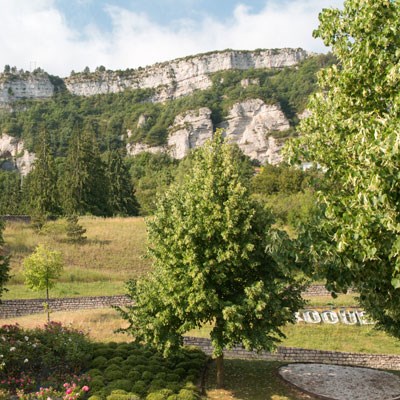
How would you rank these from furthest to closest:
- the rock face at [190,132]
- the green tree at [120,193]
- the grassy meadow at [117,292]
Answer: the rock face at [190,132] < the green tree at [120,193] < the grassy meadow at [117,292]

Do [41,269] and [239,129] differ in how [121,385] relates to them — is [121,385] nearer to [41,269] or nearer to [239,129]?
[41,269]

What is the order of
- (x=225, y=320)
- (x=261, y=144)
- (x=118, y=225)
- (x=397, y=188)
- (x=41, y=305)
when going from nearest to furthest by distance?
(x=397, y=188) → (x=225, y=320) → (x=41, y=305) → (x=118, y=225) → (x=261, y=144)

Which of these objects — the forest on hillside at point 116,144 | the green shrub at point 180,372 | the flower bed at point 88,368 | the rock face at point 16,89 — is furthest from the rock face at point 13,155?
the green shrub at point 180,372

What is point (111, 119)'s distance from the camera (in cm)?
17550

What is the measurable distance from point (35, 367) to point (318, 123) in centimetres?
1349

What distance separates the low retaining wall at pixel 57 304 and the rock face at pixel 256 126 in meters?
119

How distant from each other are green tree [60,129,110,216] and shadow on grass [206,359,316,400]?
154 feet

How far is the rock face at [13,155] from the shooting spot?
150125 mm

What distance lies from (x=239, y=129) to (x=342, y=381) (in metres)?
149

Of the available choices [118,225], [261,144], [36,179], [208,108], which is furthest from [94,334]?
[208,108]

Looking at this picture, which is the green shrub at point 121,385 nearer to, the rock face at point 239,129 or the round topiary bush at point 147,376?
the round topiary bush at point 147,376

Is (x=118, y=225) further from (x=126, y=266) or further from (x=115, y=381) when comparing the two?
(x=115, y=381)

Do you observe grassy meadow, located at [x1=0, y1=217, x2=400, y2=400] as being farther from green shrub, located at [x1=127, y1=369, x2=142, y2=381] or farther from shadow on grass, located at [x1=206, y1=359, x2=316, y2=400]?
green shrub, located at [x1=127, y1=369, x2=142, y2=381]

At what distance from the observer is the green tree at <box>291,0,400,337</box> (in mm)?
6938
